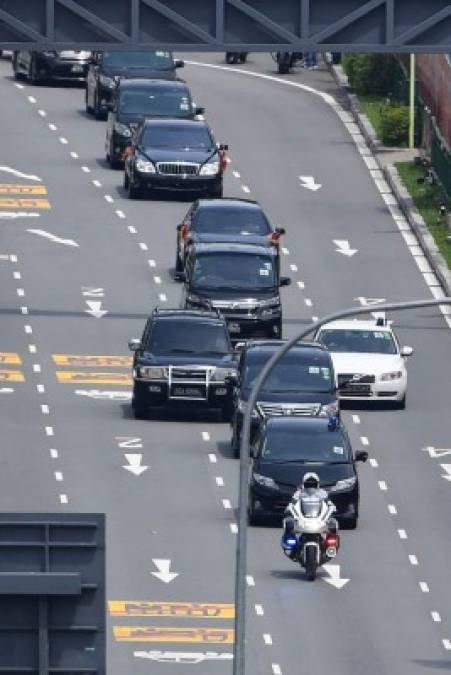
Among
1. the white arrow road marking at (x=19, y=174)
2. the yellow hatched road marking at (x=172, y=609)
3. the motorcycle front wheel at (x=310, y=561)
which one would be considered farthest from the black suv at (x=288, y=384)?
the white arrow road marking at (x=19, y=174)

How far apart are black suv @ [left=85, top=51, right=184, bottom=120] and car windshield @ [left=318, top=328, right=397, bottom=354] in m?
22.4

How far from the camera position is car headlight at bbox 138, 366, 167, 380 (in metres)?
59.6

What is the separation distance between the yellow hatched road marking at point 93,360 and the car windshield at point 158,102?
17.5 m

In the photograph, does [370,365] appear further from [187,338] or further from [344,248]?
[344,248]

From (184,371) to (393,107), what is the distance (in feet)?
82.9

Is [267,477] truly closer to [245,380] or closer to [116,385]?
[245,380]

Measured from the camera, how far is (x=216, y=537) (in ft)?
171

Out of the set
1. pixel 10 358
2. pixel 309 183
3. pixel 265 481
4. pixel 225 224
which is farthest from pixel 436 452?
pixel 309 183

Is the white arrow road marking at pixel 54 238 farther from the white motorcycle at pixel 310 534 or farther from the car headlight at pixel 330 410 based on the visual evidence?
the white motorcycle at pixel 310 534

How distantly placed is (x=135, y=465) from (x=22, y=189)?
912 inches

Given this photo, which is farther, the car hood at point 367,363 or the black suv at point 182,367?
the car hood at point 367,363

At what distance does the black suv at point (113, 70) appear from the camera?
8550cm

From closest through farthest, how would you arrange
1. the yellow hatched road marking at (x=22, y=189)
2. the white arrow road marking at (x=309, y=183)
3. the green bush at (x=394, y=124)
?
the yellow hatched road marking at (x=22, y=189), the white arrow road marking at (x=309, y=183), the green bush at (x=394, y=124)

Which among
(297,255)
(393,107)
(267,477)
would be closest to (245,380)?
Result: (267,477)
